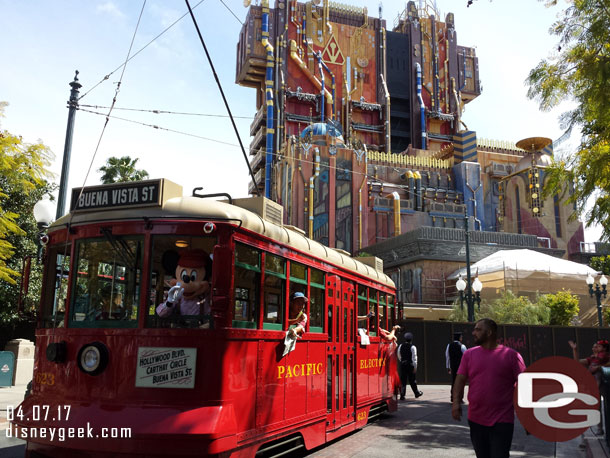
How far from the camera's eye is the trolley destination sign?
6.08 metres

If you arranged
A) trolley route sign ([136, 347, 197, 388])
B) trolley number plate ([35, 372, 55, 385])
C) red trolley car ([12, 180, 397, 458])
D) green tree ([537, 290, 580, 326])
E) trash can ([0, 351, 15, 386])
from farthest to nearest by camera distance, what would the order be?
green tree ([537, 290, 580, 326]), trash can ([0, 351, 15, 386]), trolley number plate ([35, 372, 55, 385]), trolley route sign ([136, 347, 197, 388]), red trolley car ([12, 180, 397, 458])

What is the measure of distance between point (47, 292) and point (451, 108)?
72.5 m

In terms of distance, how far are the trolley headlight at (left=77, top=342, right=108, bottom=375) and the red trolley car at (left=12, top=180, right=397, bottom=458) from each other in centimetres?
1

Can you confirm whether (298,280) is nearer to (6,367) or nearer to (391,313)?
(391,313)

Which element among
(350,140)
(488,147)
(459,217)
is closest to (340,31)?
(350,140)

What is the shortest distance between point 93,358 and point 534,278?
3336cm

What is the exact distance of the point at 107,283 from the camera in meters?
5.95

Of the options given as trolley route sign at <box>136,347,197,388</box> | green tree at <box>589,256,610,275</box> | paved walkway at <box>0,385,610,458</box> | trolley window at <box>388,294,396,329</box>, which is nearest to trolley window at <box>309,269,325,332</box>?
paved walkway at <box>0,385,610,458</box>

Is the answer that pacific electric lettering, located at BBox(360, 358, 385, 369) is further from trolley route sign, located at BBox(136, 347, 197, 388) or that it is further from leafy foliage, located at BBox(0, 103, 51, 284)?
leafy foliage, located at BBox(0, 103, 51, 284)

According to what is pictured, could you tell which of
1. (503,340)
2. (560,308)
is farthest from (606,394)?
(560,308)

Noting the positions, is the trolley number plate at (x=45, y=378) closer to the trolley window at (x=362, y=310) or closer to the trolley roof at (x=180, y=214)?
the trolley roof at (x=180, y=214)

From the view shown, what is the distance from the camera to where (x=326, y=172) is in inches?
1949

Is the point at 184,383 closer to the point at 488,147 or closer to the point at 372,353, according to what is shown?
the point at 372,353

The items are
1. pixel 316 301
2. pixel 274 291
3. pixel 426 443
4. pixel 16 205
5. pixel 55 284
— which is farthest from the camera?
pixel 16 205
